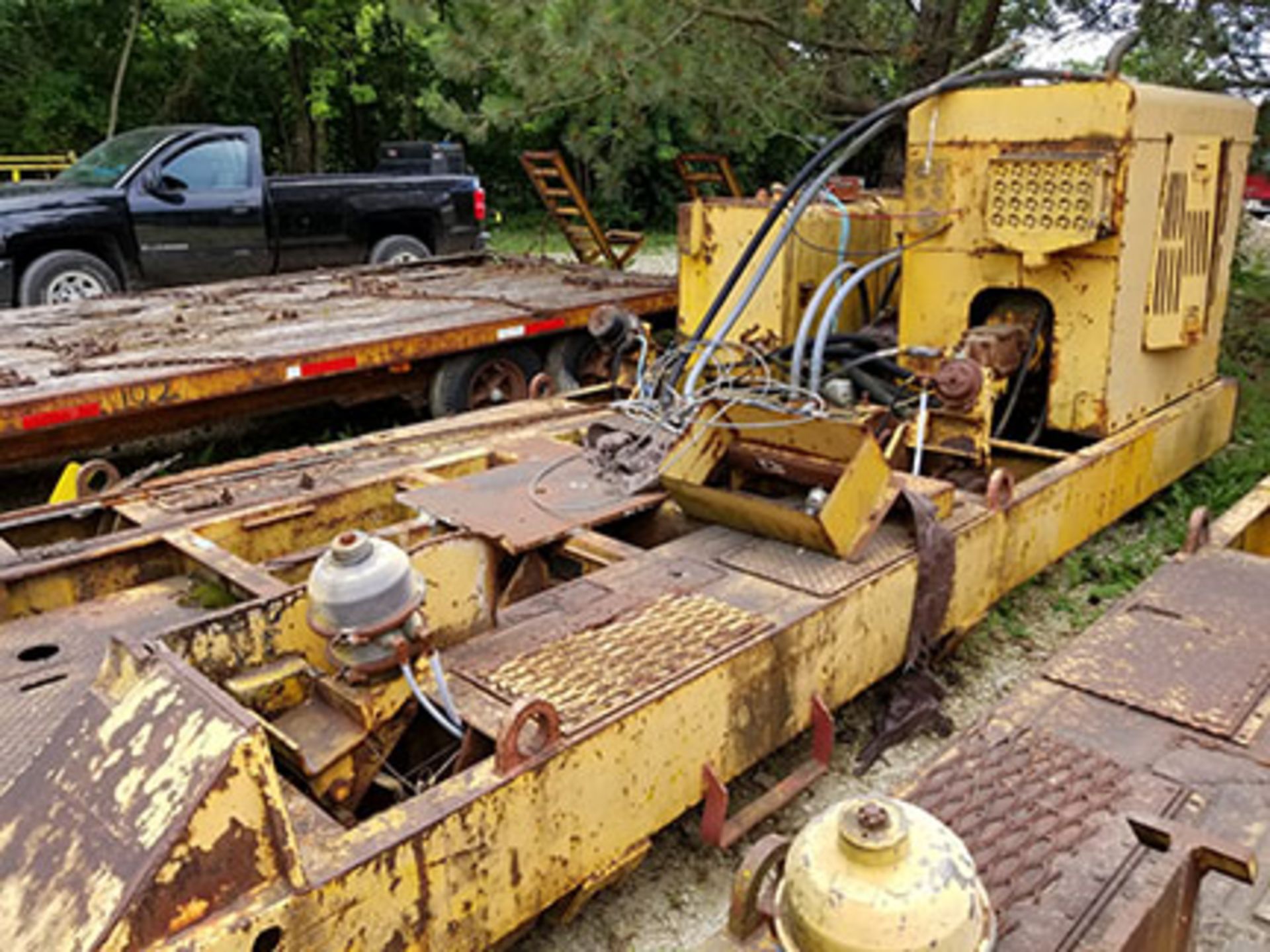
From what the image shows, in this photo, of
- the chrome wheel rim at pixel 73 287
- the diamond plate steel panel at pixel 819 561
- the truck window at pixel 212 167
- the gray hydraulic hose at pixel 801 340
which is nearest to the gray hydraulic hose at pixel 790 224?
the gray hydraulic hose at pixel 801 340

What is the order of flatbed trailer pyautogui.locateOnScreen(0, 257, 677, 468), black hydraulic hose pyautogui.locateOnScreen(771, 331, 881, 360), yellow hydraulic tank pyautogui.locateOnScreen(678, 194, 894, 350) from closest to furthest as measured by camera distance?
black hydraulic hose pyautogui.locateOnScreen(771, 331, 881, 360) → flatbed trailer pyautogui.locateOnScreen(0, 257, 677, 468) → yellow hydraulic tank pyautogui.locateOnScreen(678, 194, 894, 350)

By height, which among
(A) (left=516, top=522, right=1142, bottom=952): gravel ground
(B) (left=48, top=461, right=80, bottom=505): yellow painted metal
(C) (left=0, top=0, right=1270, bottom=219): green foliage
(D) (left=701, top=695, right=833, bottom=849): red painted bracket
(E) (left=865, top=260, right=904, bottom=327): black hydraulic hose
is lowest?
(A) (left=516, top=522, right=1142, bottom=952): gravel ground

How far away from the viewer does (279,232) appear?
33.8 feet

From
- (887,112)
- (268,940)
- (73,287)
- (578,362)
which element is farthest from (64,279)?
(268,940)

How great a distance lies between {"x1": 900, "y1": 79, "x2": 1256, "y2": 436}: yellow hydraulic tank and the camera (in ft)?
14.6

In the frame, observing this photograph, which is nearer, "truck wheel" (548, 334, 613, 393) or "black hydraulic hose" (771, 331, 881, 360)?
"black hydraulic hose" (771, 331, 881, 360)

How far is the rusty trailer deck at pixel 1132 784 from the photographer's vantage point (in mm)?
2008

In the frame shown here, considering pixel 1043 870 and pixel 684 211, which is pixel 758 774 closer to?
pixel 1043 870

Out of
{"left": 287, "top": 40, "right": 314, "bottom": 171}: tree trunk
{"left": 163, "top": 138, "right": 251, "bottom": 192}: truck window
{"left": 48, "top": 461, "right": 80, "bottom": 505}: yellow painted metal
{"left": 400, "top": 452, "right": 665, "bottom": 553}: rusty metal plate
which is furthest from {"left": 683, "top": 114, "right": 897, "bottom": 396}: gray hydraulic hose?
{"left": 287, "top": 40, "right": 314, "bottom": 171}: tree trunk

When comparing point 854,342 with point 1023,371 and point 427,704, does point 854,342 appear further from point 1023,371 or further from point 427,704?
point 427,704

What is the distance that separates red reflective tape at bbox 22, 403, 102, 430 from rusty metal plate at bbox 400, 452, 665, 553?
198cm

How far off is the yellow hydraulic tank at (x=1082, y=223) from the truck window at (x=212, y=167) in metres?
7.14

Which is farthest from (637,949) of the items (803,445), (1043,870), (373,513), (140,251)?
(140,251)

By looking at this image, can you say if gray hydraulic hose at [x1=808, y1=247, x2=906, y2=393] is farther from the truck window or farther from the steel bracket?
the truck window
